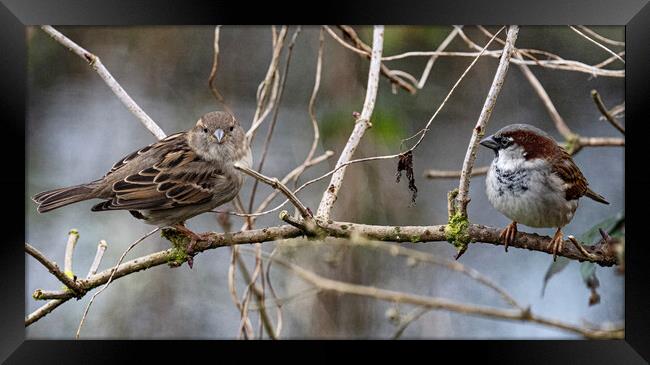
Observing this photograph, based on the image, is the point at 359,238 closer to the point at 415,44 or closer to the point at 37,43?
the point at 415,44

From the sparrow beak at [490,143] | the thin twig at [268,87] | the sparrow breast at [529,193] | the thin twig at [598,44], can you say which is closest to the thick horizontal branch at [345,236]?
the sparrow breast at [529,193]

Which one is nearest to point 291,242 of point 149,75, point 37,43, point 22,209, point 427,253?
point 427,253

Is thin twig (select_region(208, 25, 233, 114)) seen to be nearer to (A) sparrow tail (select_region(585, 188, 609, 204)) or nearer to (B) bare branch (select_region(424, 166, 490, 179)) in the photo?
(B) bare branch (select_region(424, 166, 490, 179))

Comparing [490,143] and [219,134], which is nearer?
[490,143]

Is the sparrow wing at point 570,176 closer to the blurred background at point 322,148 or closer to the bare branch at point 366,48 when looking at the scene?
the blurred background at point 322,148

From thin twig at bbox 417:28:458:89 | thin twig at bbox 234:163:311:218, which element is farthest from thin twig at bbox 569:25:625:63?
thin twig at bbox 234:163:311:218

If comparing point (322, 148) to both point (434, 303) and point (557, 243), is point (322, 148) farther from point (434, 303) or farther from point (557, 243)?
point (557, 243)
